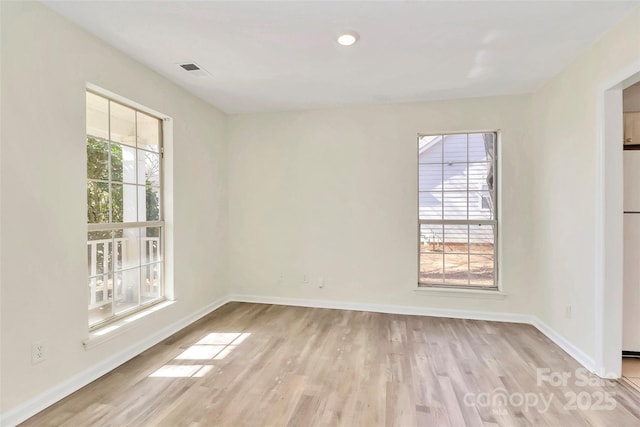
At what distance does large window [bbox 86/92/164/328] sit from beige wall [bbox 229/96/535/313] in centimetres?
131

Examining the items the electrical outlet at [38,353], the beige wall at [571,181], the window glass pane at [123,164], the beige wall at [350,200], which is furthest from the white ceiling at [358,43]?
the electrical outlet at [38,353]

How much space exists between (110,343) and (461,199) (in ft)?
12.9

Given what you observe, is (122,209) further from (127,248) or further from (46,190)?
(46,190)

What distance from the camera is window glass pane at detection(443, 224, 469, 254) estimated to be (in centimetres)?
374

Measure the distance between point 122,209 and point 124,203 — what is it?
0.21 ft

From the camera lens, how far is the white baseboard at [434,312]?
296 centimetres

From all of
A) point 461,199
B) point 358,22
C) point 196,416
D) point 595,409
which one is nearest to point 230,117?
point 358,22

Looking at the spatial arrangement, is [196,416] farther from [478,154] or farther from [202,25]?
[478,154]

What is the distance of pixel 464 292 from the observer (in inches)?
144

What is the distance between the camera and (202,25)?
7.13 ft

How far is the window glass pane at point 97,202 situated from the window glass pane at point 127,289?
1.77 feet

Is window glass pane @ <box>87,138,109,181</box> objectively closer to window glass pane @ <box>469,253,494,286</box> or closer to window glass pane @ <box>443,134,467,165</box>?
window glass pane @ <box>443,134,467,165</box>

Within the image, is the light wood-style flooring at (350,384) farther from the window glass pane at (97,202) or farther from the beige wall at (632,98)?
the beige wall at (632,98)

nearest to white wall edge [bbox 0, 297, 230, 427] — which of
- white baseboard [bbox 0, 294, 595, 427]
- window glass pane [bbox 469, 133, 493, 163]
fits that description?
white baseboard [bbox 0, 294, 595, 427]
